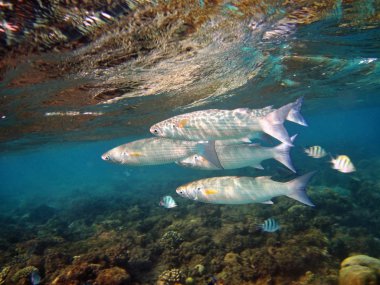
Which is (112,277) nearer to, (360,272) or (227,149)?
(227,149)

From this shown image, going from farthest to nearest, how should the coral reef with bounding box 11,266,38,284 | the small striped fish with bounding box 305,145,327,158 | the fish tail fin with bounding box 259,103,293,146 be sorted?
the small striped fish with bounding box 305,145,327,158
the coral reef with bounding box 11,266,38,284
the fish tail fin with bounding box 259,103,293,146

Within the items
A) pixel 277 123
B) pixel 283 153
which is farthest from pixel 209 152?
pixel 277 123

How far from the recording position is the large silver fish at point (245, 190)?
22.5 feet

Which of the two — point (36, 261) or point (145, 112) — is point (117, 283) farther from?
point (145, 112)

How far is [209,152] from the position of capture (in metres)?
8.18

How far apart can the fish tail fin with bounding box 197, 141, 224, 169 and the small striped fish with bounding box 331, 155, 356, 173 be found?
5.96m

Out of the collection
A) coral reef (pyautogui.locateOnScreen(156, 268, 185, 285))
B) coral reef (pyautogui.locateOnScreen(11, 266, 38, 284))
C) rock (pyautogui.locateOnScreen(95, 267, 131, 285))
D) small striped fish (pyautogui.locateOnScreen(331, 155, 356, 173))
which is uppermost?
small striped fish (pyautogui.locateOnScreen(331, 155, 356, 173))

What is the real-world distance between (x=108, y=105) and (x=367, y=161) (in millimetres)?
29881

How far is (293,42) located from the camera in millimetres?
10656

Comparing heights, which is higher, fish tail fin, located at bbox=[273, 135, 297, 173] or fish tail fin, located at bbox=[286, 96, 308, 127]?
fish tail fin, located at bbox=[286, 96, 308, 127]

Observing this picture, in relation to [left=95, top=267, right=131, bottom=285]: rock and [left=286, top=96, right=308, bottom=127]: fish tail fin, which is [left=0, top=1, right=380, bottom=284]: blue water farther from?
[left=286, top=96, right=308, bottom=127]: fish tail fin

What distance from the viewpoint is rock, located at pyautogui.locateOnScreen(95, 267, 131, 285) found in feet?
22.8

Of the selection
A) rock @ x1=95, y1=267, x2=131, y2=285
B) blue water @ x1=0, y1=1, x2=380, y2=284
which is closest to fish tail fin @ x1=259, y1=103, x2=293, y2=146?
blue water @ x1=0, y1=1, x2=380, y2=284

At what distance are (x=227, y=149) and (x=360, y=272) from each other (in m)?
4.75
